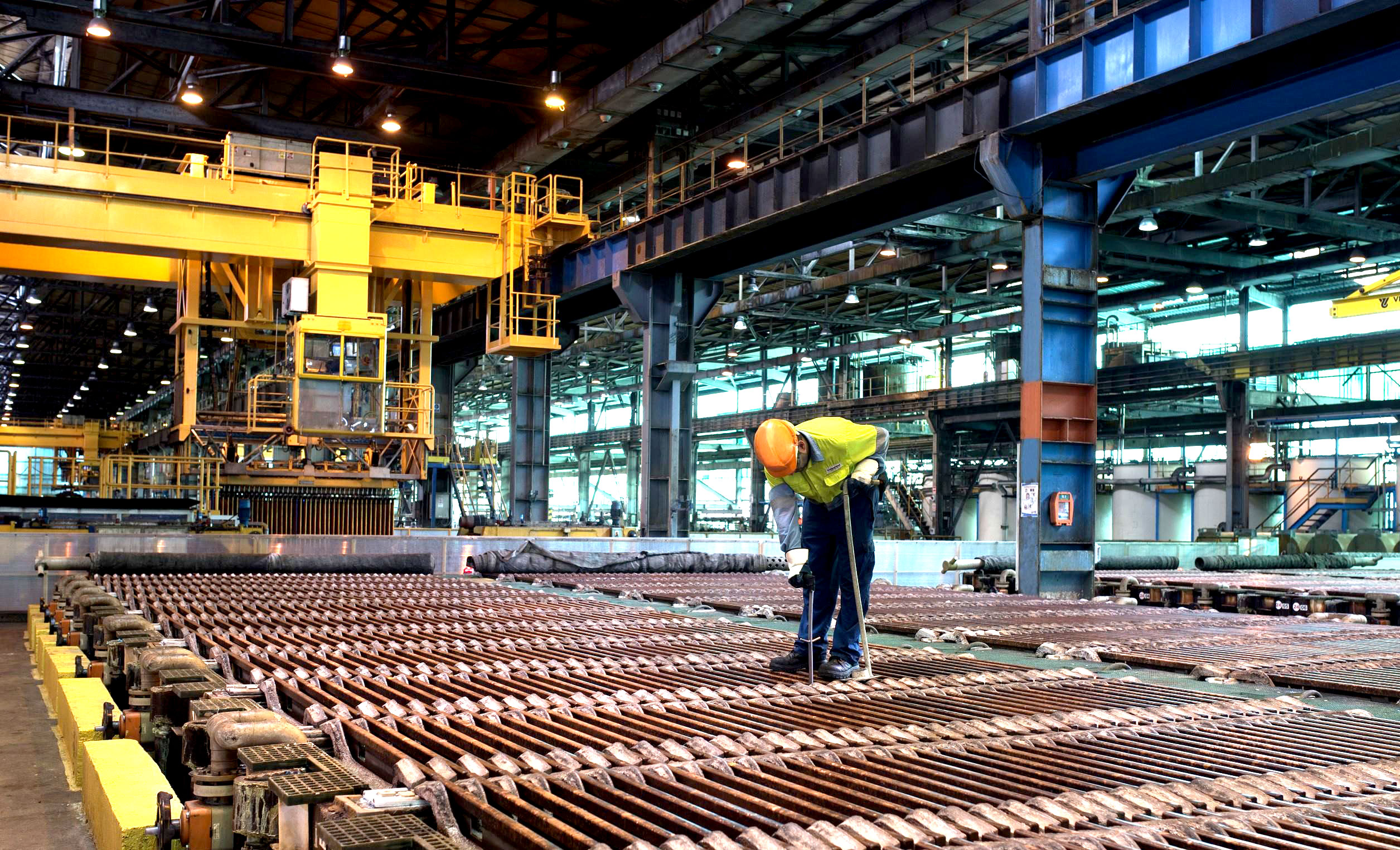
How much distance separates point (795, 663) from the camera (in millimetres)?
5719

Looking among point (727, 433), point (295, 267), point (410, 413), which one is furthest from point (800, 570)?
point (727, 433)

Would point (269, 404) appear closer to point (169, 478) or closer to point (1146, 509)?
point (169, 478)

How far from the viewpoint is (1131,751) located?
156 inches

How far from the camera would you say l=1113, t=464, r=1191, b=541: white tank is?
33469 millimetres

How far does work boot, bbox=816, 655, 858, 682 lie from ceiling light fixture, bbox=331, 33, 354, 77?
16117 millimetres

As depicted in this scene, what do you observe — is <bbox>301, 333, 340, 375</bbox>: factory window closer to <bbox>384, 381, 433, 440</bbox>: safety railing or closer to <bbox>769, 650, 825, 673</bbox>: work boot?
<bbox>384, 381, 433, 440</bbox>: safety railing

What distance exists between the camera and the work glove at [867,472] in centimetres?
543

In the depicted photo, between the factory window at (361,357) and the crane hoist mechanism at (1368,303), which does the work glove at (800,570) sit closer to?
the factory window at (361,357)

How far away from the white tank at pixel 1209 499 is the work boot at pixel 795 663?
2930cm

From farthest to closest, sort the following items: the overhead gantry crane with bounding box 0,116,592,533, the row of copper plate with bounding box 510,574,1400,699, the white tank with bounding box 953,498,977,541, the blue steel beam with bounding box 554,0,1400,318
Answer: the white tank with bounding box 953,498,977,541 → the overhead gantry crane with bounding box 0,116,592,533 → the blue steel beam with bounding box 554,0,1400,318 → the row of copper plate with bounding box 510,574,1400,699

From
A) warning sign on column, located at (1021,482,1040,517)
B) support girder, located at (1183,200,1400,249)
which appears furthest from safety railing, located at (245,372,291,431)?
support girder, located at (1183,200,1400,249)

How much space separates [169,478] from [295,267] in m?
13.6

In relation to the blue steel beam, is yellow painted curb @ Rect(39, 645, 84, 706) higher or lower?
lower

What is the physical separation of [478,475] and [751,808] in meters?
28.9
